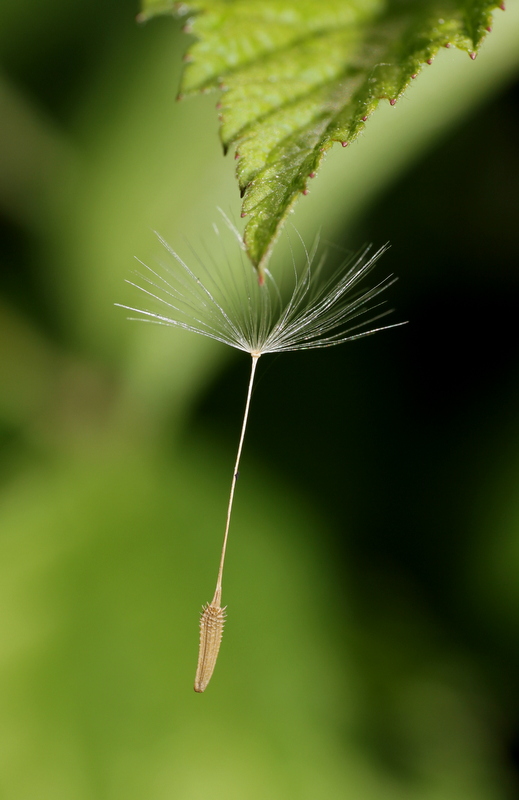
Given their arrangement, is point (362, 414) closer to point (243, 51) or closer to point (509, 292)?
point (509, 292)

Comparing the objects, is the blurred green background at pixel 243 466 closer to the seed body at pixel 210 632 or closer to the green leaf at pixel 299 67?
the seed body at pixel 210 632

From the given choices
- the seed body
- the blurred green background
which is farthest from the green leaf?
the blurred green background

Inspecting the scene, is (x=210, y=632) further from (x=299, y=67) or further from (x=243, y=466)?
(x=243, y=466)

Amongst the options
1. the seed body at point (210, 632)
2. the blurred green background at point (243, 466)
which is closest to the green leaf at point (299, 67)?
the seed body at point (210, 632)

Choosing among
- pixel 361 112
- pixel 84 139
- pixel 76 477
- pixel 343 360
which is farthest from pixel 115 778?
pixel 84 139

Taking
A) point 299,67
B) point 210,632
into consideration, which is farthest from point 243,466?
point 299,67

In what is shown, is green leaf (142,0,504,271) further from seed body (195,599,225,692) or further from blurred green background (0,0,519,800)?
blurred green background (0,0,519,800)

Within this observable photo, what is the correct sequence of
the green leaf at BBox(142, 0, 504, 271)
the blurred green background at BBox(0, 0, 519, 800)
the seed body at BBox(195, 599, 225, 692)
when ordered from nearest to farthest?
the green leaf at BBox(142, 0, 504, 271)
the seed body at BBox(195, 599, 225, 692)
the blurred green background at BBox(0, 0, 519, 800)
